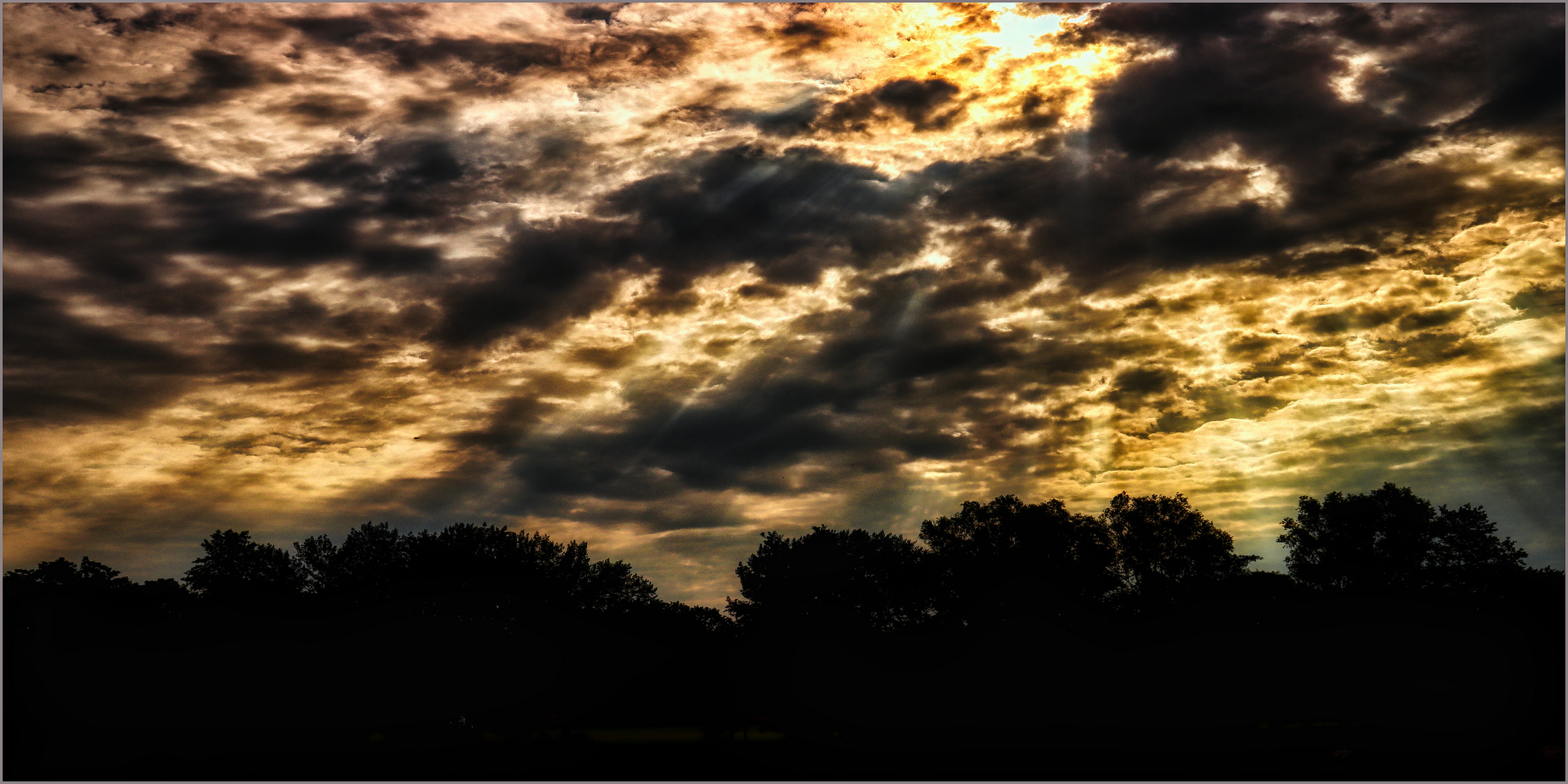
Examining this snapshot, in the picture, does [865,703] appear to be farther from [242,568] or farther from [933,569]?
[242,568]

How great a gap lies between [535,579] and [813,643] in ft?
98.8

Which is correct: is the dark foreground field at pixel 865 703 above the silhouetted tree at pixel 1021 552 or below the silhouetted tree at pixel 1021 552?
below

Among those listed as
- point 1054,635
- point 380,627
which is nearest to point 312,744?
point 380,627

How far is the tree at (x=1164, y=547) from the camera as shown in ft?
322

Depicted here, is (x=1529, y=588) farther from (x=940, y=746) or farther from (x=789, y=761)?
(x=789, y=761)

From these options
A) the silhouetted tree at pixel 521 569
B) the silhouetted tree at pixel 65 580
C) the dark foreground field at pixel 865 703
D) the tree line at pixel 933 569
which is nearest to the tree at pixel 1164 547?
the tree line at pixel 933 569

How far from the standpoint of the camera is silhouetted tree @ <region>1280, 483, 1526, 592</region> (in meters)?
85.6

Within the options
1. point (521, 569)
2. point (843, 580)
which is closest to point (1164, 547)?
point (843, 580)

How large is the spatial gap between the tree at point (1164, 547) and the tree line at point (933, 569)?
16cm

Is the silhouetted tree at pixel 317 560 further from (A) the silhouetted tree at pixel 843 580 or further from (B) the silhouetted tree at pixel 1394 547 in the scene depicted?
(B) the silhouetted tree at pixel 1394 547

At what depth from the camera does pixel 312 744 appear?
6100 centimetres

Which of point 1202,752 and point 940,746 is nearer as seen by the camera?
point 1202,752

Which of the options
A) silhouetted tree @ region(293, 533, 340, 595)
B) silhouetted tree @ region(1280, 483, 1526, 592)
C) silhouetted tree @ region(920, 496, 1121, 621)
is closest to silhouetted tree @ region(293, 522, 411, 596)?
silhouetted tree @ region(293, 533, 340, 595)

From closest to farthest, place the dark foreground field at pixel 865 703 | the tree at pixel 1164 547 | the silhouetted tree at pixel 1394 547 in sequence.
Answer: the dark foreground field at pixel 865 703 < the silhouetted tree at pixel 1394 547 < the tree at pixel 1164 547
